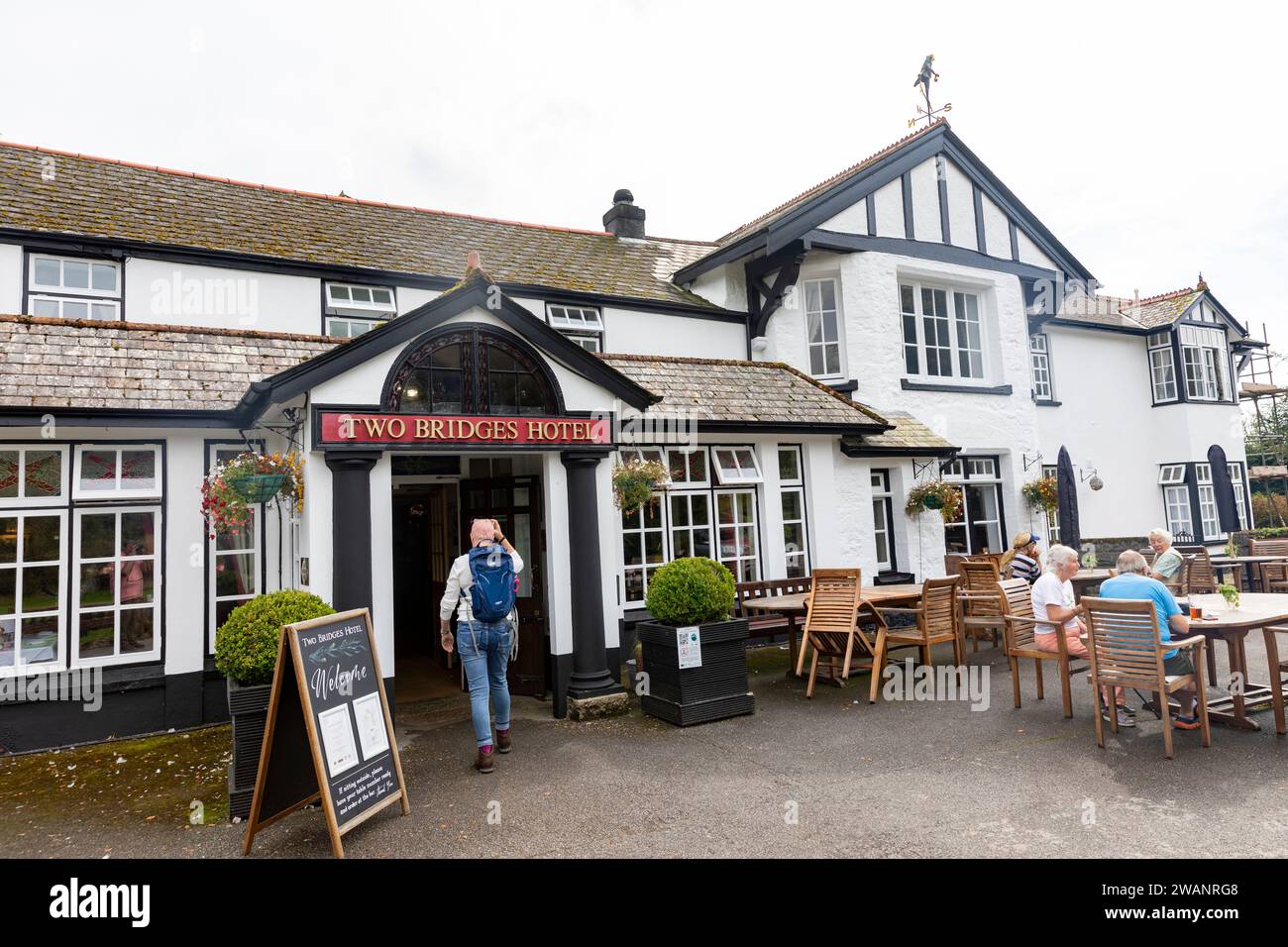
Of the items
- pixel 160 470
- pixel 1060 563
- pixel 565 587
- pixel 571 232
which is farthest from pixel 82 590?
pixel 571 232

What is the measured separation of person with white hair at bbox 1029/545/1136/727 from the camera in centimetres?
629

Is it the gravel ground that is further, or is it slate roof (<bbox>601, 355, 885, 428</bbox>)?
slate roof (<bbox>601, 355, 885, 428</bbox>)

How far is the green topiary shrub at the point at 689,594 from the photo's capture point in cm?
669

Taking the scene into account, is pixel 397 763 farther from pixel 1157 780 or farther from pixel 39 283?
pixel 39 283

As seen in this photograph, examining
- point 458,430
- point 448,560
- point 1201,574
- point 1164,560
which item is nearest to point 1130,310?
point 1201,574

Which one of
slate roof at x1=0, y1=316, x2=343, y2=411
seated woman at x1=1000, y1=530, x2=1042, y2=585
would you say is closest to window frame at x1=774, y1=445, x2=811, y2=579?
seated woman at x1=1000, y1=530, x2=1042, y2=585

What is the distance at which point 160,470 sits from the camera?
293 inches

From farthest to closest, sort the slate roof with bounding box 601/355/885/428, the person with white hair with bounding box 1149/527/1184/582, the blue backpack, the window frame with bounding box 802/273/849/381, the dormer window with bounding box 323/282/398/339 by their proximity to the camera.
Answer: the window frame with bounding box 802/273/849/381, the dormer window with bounding box 323/282/398/339, the slate roof with bounding box 601/355/885/428, the person with white hair with bounding box 1149/527/1184/582, the blue backpack

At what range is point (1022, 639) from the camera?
22.9 ft

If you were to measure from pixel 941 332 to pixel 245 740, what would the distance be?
41.7 ft

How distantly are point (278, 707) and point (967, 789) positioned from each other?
14.5 ft

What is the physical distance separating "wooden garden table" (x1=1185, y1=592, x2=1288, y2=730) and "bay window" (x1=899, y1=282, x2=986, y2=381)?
7.23m

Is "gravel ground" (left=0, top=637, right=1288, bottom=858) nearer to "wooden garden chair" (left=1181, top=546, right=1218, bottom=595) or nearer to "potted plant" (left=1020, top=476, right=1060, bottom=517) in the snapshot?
"wooden garden chair" (left=1181, top=546, right=1218, bottom=595)

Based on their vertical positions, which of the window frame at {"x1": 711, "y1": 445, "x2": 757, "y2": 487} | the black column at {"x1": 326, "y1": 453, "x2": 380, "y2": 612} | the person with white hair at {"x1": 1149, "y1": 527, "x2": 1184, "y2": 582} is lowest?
the person with white hair at {"x1": 1149, "y1": 527, "x2": 1184, "y2": 582}
